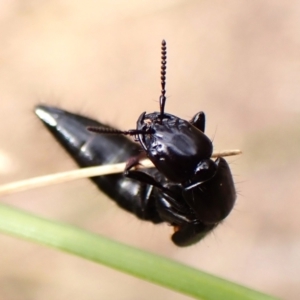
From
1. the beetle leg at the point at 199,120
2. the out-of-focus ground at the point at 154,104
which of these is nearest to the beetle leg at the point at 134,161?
the beetle leg at the point at 199,120

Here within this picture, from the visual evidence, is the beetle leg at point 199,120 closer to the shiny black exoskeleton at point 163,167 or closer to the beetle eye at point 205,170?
the shiny black exoskeleton at point 163,167

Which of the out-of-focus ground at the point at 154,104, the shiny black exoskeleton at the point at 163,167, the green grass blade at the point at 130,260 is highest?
the green grass blade at the point at 130,260

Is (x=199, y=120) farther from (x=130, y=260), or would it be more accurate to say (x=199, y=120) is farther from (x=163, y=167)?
(x=130, y=260)

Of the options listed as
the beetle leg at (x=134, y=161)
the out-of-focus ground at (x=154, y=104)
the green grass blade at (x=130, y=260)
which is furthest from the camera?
the out-of-focus ground at (x=154, y=104)

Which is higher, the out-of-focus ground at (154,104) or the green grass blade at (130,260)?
the green grass blade at (130,260)

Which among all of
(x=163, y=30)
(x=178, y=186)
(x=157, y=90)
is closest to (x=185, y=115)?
(x=157, y=90)

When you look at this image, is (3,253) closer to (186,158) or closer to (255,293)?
(186,158)
